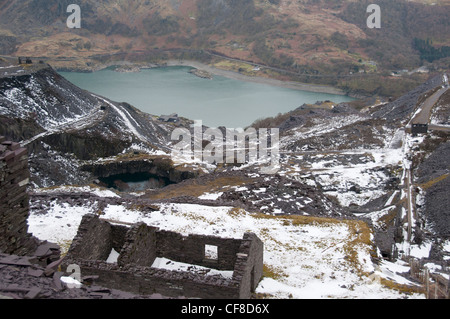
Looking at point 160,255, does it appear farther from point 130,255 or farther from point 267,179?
point 267,179

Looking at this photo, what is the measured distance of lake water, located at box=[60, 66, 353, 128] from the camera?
116963 millimetres

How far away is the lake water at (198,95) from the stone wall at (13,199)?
8836cm

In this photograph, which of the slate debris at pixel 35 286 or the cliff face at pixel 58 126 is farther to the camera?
the cliff face at pixel 58 126

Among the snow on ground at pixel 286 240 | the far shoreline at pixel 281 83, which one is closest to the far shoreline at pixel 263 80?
the far shoreline at pixel 281 83

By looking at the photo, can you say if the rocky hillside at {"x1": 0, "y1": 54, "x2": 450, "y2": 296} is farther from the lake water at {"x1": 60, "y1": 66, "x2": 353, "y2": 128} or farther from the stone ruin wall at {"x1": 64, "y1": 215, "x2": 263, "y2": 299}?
the lake water at {"x1": 60, "y1": 66, "x2": 353, "y2": 128}

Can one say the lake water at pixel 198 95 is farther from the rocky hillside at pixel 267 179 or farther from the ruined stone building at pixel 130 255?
the ruined stone building at pixel 130 255

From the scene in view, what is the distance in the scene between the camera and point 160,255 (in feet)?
62.9

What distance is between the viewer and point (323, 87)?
163 metres

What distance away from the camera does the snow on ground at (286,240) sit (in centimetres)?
1808

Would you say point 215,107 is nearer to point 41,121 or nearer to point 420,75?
point 41,121

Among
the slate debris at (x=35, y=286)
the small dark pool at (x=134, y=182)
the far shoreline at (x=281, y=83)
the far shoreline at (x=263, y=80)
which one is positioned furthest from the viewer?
the far shoreline at (x=263, y=80)

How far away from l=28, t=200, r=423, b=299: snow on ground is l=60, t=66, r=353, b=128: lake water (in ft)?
260

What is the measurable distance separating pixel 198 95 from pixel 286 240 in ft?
399

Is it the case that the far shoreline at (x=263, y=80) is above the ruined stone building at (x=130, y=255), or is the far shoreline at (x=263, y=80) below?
above
